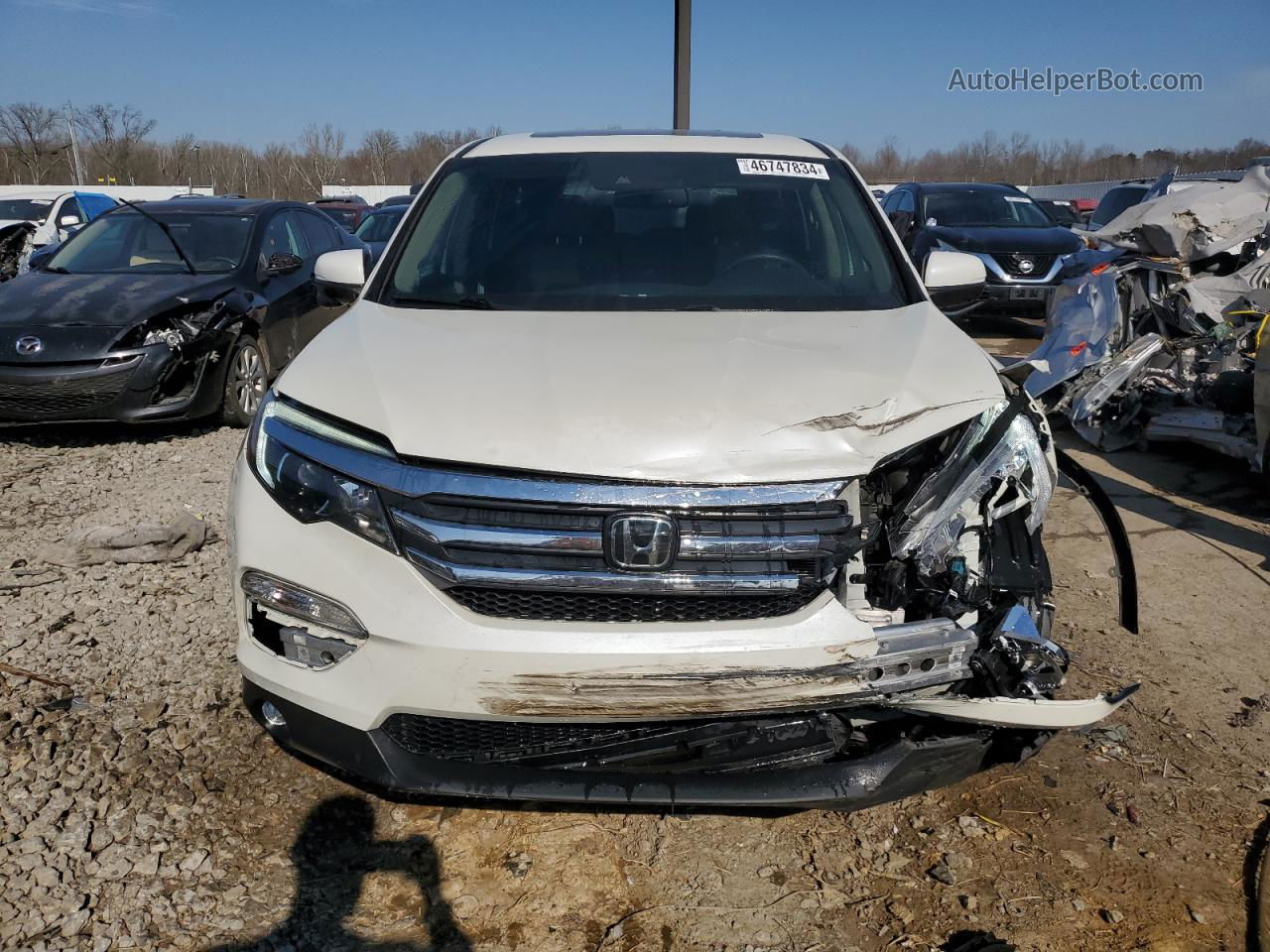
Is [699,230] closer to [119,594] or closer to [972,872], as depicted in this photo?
[972,872]

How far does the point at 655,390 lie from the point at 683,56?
23.0 ft

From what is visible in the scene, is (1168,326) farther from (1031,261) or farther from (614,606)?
(614,606)

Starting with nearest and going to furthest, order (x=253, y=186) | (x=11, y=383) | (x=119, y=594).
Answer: (x=119, y=594), (x=11, y=383), (x=253, y=186)

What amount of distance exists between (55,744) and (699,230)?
8.57ft

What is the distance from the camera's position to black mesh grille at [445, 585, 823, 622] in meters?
2.14

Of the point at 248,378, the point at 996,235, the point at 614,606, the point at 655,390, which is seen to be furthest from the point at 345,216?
the point at 614,606

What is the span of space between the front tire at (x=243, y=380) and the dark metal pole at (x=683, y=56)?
394 centimetres

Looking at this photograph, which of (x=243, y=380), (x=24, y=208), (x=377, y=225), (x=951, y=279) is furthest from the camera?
(x=24, y=208)

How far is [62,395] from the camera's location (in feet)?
19.6

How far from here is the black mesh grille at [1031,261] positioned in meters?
10.7

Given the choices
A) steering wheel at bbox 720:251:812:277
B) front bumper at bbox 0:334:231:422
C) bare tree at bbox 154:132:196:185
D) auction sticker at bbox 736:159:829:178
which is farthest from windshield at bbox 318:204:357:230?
bare tree at bbox 154:132:196:185

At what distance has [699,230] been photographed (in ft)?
11.3

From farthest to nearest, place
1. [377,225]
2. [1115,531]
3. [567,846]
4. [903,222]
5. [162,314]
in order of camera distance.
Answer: [377,225], [903,222], [162,314], [1115,531], [567,846]

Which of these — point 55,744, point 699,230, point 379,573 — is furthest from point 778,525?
point 55,744
